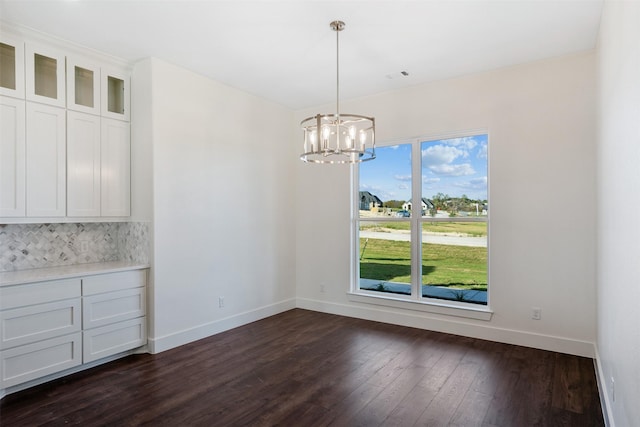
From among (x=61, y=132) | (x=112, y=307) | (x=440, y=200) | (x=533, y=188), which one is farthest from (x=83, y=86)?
(x=533, y=188)

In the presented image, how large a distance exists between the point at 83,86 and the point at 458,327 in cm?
475

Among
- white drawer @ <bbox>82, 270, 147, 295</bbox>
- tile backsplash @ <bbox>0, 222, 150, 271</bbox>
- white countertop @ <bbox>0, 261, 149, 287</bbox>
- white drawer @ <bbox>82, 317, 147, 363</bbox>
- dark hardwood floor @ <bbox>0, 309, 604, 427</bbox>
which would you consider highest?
tile backsplash @ <bbox>0, 222, 150, 271</bbox>

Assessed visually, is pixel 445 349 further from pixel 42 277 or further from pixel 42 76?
pixel 42 76

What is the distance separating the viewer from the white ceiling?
2881mm

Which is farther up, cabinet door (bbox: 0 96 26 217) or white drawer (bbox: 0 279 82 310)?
cabinet door (bbox: 0 96 26 217)

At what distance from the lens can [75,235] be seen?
→ 3.83 meters

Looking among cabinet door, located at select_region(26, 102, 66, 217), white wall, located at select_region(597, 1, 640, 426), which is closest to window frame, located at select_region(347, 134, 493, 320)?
white wall, located at select_region(597, 1, 640, 426)

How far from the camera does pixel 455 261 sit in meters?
4.48

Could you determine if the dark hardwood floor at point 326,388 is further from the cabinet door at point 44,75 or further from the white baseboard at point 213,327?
the cabinet door at point 44,75

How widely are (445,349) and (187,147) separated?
Result: 11.6ft

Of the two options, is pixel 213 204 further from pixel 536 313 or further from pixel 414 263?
pixel 536 313

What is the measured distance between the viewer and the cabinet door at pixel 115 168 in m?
3.74

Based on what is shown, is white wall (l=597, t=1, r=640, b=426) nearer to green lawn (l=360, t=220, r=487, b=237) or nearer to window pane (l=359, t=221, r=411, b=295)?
green lawn (l=360, t=220, r=487, b=237)

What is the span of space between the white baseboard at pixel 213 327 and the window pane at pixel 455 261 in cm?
207
